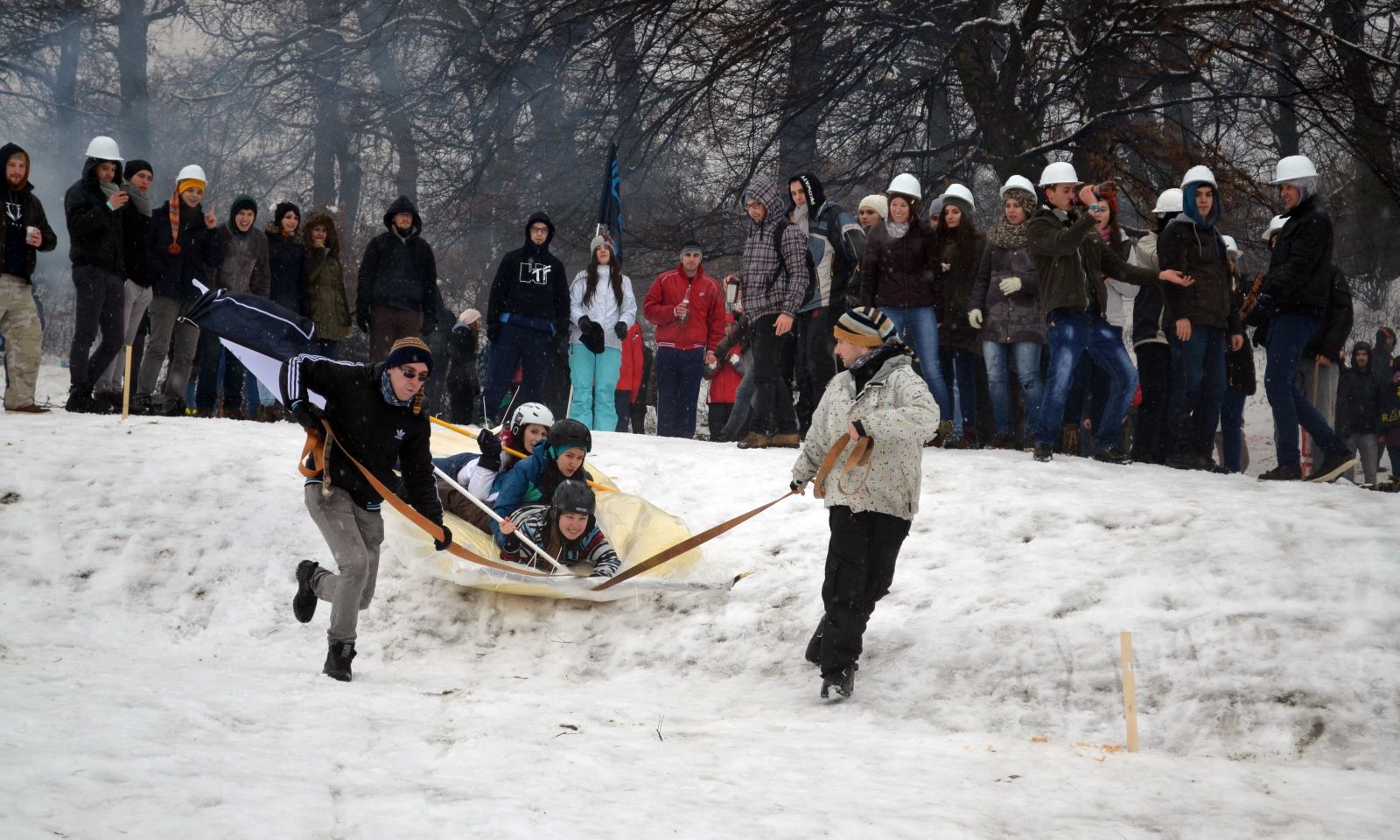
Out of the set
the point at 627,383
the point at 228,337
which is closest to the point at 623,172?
the point at 627,383

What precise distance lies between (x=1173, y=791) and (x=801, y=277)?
549 centimetres

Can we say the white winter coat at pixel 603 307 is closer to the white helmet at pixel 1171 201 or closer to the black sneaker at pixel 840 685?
the white helmet at pixel 1171 201

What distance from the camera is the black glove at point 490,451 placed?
7660 mm

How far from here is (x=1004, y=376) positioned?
9000 millimetres

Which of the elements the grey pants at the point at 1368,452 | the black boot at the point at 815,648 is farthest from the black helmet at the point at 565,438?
the grey pants at the point at 1368,452

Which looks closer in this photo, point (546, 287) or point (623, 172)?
point (546, 287)

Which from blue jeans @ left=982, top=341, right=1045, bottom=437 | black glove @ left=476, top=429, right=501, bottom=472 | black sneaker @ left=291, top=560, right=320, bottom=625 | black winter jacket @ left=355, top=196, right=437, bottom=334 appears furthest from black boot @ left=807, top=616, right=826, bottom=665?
black winter jacket @ left=355, top=196, right=437, bottom=334

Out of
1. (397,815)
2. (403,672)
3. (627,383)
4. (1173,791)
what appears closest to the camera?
(397,815)

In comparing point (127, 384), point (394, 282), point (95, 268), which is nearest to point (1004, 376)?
point (394, 282)

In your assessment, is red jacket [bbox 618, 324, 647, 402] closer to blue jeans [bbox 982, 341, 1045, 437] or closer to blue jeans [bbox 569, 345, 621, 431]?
blue jeans [bbox 569, 345, 621, 431]

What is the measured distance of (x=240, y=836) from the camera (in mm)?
3186

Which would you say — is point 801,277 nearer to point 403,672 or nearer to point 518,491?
point 518,491

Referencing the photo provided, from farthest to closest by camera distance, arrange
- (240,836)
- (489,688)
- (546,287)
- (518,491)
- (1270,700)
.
→ (546,287) < (518,491) < (489,688) < (1270,700) < (240,836)

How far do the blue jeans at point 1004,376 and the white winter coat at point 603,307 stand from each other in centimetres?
295
